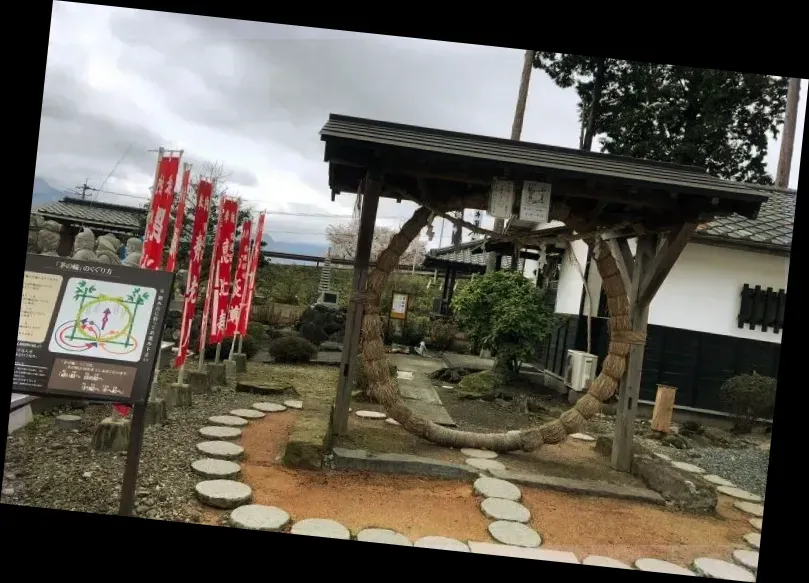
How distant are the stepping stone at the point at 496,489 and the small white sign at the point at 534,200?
2446 mm

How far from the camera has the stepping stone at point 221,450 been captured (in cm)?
440

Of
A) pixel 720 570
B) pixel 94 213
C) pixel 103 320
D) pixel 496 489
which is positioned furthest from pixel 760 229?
pixel 94 213

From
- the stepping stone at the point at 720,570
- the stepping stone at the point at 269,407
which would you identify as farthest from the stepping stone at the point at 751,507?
the stepping stone at the point at 269,407

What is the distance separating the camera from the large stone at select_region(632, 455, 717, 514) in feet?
14.7

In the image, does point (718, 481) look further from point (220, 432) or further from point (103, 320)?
point (103, 320)

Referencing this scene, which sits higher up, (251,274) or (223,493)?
(251,274)

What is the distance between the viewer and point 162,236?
16.0 ft

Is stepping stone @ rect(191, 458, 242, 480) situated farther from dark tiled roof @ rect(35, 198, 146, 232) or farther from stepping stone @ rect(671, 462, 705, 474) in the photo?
dark tiled roof @ rect(35, 198, 146, 232)

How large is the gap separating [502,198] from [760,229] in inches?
252

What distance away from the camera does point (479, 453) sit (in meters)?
5.30

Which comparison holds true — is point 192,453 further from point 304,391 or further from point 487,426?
point 487,426

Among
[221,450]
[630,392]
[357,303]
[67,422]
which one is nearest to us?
[221,450]

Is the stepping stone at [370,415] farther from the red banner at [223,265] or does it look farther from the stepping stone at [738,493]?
the stepping stone at [738,493]

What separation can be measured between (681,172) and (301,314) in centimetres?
1075
